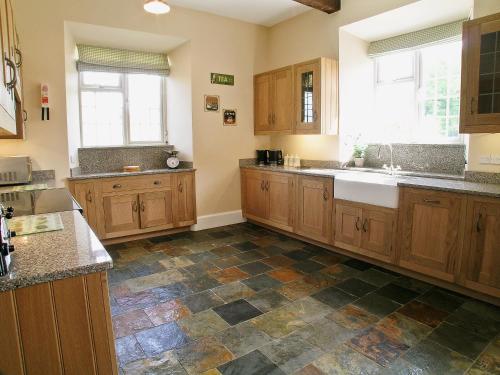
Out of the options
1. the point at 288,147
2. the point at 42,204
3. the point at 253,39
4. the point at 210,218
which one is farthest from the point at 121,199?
the point at 253,39

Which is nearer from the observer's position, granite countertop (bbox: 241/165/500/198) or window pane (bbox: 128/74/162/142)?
granite countertop (bbox: 241/165/500/198)

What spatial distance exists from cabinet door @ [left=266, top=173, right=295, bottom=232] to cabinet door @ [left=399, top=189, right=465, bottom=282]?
1506 mm

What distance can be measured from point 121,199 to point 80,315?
126 inches

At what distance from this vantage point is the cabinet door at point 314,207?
3898 mm

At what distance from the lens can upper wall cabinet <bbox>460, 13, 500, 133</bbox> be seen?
2723 millimetres

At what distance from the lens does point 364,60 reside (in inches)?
174

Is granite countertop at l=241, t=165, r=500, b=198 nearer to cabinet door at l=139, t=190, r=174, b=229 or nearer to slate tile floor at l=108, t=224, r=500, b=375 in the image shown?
slate tile floor at l=108, t=224, r=500, b=375

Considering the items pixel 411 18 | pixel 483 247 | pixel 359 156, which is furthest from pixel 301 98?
pixel 483 247

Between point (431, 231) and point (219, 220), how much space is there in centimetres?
294

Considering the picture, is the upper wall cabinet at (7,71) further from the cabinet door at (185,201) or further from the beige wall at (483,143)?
the beige wall at (483,143)

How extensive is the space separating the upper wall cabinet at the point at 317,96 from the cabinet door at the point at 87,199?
2.61m

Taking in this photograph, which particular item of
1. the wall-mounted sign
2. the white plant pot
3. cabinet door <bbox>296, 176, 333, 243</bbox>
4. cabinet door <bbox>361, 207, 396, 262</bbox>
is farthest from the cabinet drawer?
cabinet door <bbox>361, 207, 396, 262</bbox>

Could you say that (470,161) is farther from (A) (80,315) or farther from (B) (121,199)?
(B) (121,199)

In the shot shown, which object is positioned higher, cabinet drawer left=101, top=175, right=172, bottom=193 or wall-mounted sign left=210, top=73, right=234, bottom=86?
wall-mounted sign left=210, top=73, right=234, bottom=86
